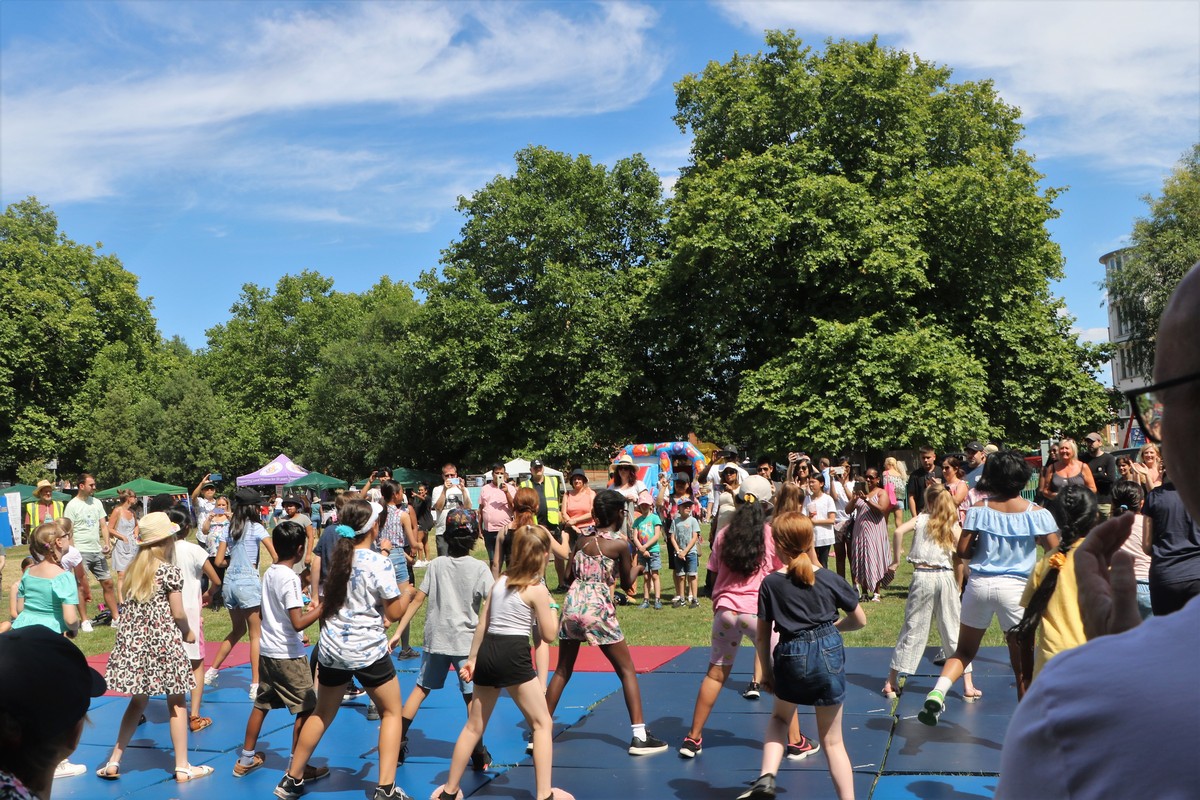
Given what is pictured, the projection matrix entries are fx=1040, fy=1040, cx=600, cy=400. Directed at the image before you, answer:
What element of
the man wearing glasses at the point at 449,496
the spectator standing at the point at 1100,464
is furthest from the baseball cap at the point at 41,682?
the man wearing glasses at the point at 449,496

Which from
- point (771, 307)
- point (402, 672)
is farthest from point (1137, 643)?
point (771, 307)

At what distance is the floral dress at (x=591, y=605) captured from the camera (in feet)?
24.4

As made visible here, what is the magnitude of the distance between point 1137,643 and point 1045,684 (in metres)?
0.11

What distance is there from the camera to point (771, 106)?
30.7 m

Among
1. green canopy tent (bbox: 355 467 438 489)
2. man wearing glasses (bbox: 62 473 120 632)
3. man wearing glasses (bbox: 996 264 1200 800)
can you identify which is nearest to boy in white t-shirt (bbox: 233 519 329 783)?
man wearing glasses (bbox: 996 264 1200 800)

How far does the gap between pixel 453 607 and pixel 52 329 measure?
47.4 meters

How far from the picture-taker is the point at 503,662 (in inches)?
252

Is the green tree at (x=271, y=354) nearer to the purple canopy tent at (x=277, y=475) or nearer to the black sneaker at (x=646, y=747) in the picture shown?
the purple canopy tent at (x=277, y=475)

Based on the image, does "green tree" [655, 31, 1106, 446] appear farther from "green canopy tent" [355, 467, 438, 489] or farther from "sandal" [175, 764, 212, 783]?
"sandal" [175, 764, 212, 783]

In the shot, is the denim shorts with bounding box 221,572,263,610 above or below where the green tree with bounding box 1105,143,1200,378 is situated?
below

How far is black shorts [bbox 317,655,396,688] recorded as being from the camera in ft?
21.9

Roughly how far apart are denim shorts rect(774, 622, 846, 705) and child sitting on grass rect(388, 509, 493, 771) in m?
2.23

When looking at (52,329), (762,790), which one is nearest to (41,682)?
(762,790)

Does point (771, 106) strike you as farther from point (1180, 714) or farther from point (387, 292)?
point (387, 292)
